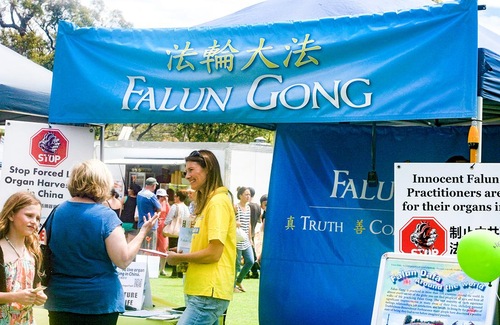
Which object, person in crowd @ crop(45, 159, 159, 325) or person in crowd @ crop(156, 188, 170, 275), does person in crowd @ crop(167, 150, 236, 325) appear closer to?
person in crowd @ crop(45, 159, 159, 325)

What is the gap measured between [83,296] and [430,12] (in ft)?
8.40

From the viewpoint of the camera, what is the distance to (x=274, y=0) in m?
6.49

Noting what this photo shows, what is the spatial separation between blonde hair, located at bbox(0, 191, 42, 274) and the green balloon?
2179mm

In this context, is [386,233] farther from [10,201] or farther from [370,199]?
[10,201]

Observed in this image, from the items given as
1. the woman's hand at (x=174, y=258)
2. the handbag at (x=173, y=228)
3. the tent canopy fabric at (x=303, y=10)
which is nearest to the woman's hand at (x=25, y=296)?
the woman's hand at (x=174, y=258)

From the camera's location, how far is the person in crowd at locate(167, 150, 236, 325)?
15.1 feet

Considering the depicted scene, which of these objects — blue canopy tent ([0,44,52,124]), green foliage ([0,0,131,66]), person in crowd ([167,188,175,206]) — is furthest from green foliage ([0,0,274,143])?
blue canopy tent ([0,44,52,124])

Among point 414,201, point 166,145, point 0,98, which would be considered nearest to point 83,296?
point 414,201

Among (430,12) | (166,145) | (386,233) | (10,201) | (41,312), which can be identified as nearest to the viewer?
(10,201)

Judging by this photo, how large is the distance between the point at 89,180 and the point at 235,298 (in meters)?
7.02

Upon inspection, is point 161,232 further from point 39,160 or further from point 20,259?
point 20,259

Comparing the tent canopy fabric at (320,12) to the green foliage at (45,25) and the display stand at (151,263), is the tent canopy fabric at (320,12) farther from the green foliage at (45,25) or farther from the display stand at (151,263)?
the green foliage at (45,25)

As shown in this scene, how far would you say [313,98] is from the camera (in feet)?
15.7

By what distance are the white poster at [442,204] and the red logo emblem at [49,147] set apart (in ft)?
8.18
